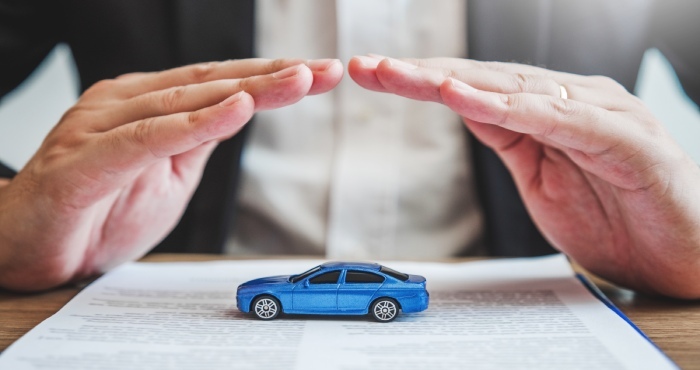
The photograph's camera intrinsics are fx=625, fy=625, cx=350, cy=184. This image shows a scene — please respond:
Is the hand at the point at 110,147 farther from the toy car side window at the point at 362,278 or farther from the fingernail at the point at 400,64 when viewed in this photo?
the toy car side window at the point at 362,278

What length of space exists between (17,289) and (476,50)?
91 cm

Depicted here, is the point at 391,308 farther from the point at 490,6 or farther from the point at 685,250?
the point at 490,6

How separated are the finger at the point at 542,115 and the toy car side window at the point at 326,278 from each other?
9.1 inches

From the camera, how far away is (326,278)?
2.31 ft

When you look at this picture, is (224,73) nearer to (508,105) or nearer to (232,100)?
(232,100)

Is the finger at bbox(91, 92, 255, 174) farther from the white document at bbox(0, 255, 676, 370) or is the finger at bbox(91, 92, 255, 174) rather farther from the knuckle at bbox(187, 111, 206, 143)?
the white document at bbox(0, 255, 676, 370)

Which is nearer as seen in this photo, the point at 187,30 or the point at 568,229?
the point at 568,229

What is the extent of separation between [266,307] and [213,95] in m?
0.27

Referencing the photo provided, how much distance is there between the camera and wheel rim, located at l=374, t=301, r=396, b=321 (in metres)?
0.70

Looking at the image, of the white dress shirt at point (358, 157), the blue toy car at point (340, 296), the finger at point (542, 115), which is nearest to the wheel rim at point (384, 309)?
the blue toy car at point (340, 296)

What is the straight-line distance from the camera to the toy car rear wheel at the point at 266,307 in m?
0.70

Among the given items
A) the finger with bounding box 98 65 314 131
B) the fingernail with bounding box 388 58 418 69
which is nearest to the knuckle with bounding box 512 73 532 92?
the fingernail with bounding box 388 58 418 69

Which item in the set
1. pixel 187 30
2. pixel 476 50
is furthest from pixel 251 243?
pixel 476 50

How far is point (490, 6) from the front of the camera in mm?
1254
